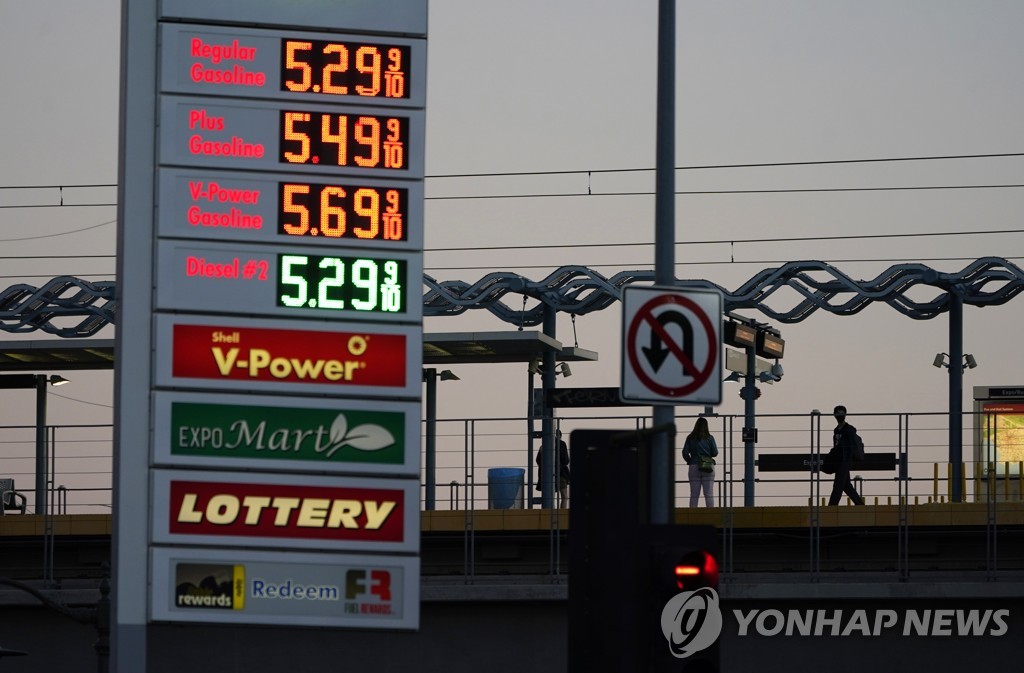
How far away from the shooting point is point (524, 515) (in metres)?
22.1

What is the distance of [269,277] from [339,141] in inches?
45.5

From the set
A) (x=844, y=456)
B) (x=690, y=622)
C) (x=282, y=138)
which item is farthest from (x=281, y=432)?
(x=844, y=456)

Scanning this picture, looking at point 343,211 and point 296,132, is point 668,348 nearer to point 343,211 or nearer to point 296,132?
point 343,211

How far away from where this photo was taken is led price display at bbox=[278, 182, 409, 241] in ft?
42.9

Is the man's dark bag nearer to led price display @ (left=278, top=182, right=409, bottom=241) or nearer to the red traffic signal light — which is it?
led price display @ (left=278, top=182, right=409, bottom=241)

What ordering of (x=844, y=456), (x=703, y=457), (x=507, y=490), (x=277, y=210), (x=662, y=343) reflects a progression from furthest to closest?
(x=507, y=490), (x=703, y=457), (x=844, y=456), (x=277, y=210), (x=662, y=343)

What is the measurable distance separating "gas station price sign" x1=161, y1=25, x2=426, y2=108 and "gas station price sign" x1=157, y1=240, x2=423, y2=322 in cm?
120

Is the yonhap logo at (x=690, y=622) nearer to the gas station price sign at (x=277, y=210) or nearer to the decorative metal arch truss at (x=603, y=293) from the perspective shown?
the gas station price sign at (x=277, y=210)

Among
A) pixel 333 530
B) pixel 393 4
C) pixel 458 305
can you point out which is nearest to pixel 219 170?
pixel 393 4

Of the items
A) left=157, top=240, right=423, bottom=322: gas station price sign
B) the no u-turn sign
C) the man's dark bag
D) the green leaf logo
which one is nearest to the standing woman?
the man's dark bag

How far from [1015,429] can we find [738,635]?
14.5 metres

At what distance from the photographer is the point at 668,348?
12.2 metres

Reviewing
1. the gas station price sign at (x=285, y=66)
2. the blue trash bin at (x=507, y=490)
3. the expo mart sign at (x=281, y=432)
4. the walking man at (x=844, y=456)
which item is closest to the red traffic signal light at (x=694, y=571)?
the expo mart sign at (x=281, y=432)

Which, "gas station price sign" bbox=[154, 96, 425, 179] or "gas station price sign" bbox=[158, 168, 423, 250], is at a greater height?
"gas station price sign" bbox=[154, 96, 425, 179]
